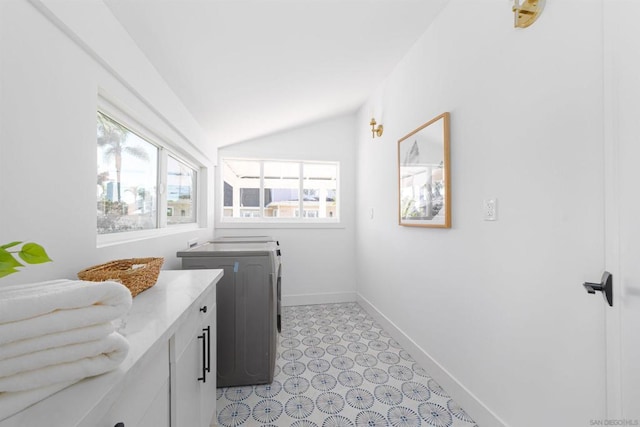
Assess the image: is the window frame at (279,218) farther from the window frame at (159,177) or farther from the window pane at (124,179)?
the window pane at (124,179)

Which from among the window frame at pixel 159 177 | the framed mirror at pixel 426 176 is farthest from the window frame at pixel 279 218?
the framed mirror at pixel 426 176

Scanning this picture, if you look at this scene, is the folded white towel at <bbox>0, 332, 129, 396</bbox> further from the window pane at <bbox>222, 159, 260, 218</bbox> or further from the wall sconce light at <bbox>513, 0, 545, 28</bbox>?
the window pane at <bbox>222, 159, 260, 218</bbox>

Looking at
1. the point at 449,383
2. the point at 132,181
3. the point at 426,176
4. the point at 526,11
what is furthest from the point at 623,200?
the point at 132,181

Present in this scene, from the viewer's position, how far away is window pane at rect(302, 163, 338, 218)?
3.72 m

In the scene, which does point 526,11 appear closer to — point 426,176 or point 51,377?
point 426,176

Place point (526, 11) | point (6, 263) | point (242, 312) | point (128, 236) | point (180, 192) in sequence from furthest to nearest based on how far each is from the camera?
point (180, 192) < point (242, 312) < point (128, 236) < point (526, 11) < point (6, 263)

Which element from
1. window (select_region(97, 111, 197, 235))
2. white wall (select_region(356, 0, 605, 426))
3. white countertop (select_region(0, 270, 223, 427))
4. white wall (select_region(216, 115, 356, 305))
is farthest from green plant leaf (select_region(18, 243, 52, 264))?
white wall (select_region(216, 115, 356, 305))

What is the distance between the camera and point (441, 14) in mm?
1831

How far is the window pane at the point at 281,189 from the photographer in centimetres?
362

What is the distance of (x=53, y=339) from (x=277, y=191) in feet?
10.6

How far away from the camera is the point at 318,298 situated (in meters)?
3.52

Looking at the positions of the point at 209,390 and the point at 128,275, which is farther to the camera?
the point at 209,390

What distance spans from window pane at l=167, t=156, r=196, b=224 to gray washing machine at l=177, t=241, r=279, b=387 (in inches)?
29.1

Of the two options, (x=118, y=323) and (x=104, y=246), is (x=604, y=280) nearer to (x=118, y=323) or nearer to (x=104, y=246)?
(x=118, y=323)
